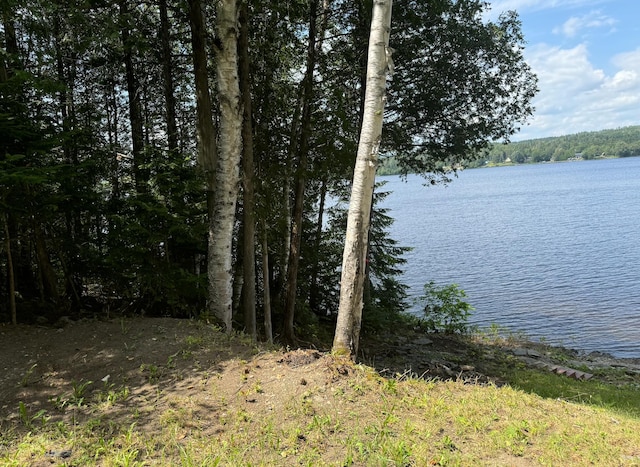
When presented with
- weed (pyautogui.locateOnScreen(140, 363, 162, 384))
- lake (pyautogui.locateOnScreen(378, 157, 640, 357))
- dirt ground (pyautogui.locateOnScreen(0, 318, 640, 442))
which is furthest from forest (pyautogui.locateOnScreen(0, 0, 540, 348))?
lake (pyautogui.locateOnScreen(378, 157, 640, 357))

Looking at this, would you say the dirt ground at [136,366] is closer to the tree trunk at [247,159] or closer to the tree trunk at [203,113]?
the tree trunk at [203,113]

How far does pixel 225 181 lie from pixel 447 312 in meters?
10.9

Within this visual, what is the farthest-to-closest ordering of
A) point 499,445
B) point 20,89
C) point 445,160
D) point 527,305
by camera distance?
1. point 527,305
2. point 445,160
3. point 20,89
4. point 499,445

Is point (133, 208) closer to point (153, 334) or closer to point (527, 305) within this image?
point (153, 334)

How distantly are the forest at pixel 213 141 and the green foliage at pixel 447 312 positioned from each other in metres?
1.39

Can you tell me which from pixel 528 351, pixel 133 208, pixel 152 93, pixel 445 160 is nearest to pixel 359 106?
pixel 445 160

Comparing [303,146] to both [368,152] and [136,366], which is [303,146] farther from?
[136,366]

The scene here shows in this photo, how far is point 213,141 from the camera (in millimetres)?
7637

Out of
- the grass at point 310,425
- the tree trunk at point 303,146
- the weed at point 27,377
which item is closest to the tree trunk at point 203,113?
the tree trunk at point 303,146

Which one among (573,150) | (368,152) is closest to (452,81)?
(368,152)

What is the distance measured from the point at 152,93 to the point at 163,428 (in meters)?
10.6

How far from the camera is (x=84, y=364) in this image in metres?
5.14

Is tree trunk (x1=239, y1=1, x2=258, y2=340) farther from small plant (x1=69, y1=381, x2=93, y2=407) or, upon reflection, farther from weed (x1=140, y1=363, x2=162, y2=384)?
small plant (x1=69, y1=381, x2=93, y2=407)

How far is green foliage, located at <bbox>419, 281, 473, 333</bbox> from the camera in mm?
15352
